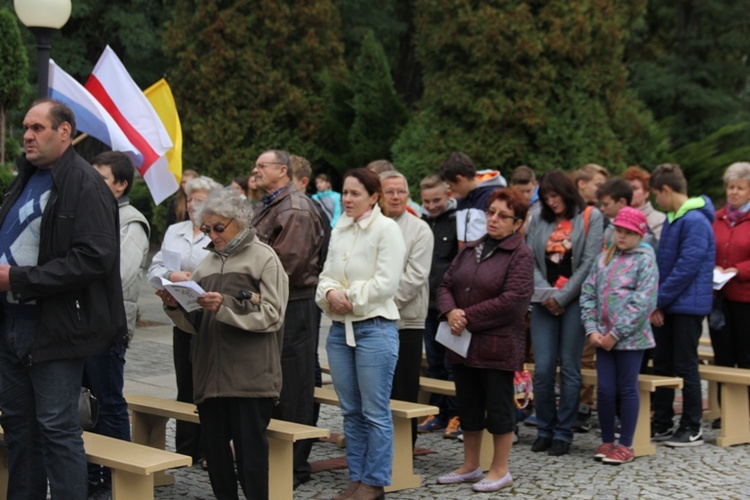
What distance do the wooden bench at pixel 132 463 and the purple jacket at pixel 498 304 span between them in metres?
2.17

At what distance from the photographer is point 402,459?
6.82m

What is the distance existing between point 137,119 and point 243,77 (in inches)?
396

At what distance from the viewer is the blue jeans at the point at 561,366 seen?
7.80 metres

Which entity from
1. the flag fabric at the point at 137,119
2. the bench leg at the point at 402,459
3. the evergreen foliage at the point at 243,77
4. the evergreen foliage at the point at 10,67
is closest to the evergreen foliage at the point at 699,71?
the evergreen foliage at the point at 243,77

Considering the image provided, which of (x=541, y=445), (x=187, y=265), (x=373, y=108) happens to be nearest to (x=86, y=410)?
(x=187, y=265)

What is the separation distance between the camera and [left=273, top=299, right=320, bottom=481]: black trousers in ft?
21.2

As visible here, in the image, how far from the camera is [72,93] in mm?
9266

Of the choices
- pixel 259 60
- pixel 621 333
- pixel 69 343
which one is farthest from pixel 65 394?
pixel 259 60

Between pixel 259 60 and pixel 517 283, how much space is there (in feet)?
44.3

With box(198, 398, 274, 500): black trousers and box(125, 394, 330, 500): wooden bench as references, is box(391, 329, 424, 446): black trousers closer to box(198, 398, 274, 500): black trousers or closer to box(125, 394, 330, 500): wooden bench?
box(125, 394, 330, 500): wooden bench

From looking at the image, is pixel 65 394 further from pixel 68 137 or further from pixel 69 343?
pixel 68 137

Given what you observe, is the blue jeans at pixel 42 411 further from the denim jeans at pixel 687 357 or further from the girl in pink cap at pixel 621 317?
the denim jeans at pixel 687 357

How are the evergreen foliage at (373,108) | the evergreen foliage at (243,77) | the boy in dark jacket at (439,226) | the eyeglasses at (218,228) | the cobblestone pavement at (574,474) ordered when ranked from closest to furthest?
the eyeglasses at (218,228)
the cobblestone pavement at (574,474)
the boy in dark jacket at (439,226)
the evergreen foliage at (373,108)
the evergreen foliage at (243,77)

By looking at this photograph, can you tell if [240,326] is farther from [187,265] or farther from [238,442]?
[187,265]
